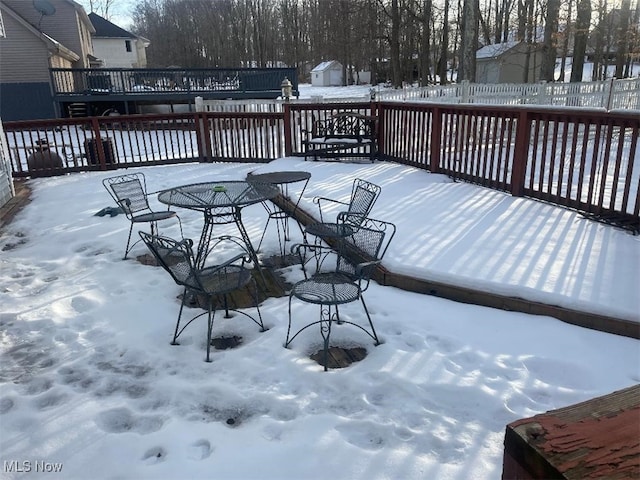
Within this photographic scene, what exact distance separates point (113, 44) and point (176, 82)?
18.1 m

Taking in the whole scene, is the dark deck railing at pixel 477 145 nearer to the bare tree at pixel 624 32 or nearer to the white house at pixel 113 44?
the bare tree at pixel 624 32

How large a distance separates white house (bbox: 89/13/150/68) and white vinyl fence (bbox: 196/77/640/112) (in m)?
25.3

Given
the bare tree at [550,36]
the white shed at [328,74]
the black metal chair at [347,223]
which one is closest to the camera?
the black metal chair at [347,223]

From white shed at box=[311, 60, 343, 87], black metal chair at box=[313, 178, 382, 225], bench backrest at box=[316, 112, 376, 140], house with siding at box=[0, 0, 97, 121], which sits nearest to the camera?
black metal chair at box=[313, 178, 382, 225]

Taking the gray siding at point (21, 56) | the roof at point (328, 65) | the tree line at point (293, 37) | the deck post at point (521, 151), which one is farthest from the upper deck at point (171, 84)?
the roof at point (328, 65)

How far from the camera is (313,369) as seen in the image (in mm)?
2793

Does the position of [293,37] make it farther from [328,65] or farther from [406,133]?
[406,133]

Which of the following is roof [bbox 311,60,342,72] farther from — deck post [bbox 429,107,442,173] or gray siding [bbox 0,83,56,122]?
deck post [bbox 429,107,442,173]

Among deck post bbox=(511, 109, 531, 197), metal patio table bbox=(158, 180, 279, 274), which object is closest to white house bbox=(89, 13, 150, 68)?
metal patio table bbox=(158, 180, 279, 274)

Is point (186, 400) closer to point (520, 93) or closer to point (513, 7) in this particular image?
point (520, 93)

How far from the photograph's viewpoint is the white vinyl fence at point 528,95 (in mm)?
11953

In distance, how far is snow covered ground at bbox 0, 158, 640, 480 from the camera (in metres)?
2.13

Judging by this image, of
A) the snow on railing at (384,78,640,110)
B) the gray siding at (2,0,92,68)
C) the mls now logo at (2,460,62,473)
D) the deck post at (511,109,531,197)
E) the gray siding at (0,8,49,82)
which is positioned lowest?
the mls now logo at (2,460,62,473)

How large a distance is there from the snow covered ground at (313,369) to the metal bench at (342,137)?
4.02m
